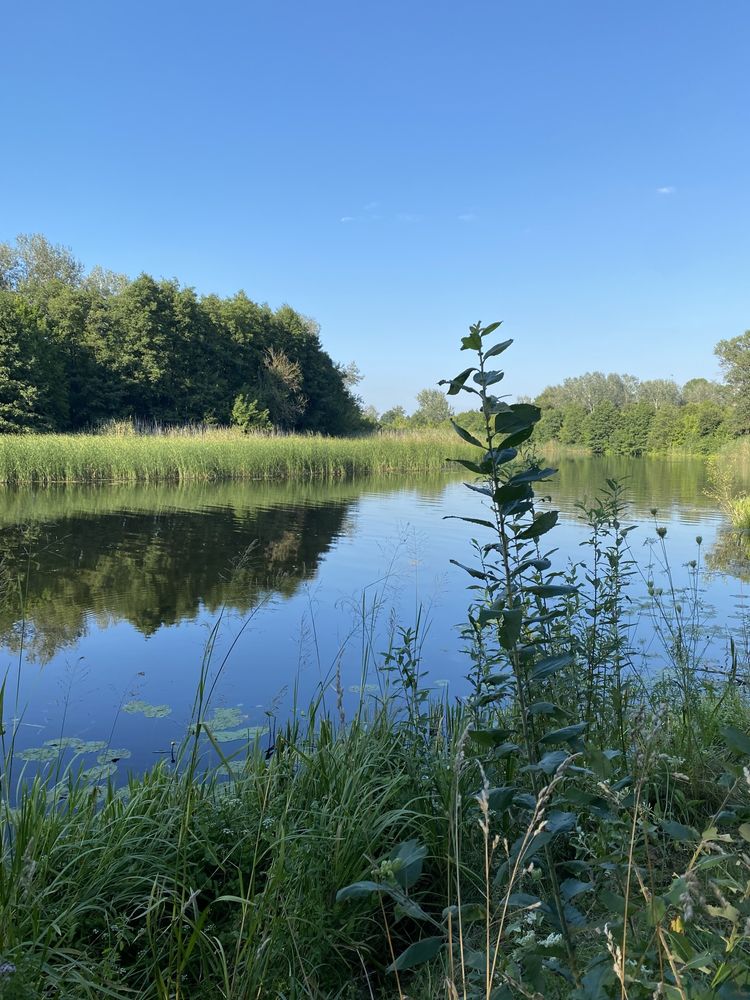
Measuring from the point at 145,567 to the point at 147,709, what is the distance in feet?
13.0

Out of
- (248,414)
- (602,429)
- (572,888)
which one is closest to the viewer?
(572,888)

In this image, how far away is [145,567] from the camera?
24.5 ft

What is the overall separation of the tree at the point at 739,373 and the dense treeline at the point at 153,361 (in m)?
23.6

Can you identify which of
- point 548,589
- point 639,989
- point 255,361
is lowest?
point 639,989

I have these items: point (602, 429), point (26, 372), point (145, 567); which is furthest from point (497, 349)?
point (602, 429)

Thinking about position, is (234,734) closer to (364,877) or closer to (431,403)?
(364,877)

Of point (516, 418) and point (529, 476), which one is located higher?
point (516, 418)

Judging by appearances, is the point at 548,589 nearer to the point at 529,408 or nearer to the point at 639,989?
the point at 529,408

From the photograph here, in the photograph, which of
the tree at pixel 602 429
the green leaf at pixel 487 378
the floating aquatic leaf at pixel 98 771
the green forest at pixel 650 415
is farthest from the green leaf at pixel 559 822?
the tree at pixel 602 429

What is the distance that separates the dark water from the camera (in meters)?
3.79

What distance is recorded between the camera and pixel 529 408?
127cm

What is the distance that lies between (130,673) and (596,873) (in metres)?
3.50

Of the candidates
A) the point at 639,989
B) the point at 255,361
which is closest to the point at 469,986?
the point at 639,989

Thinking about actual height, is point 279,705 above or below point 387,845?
below
